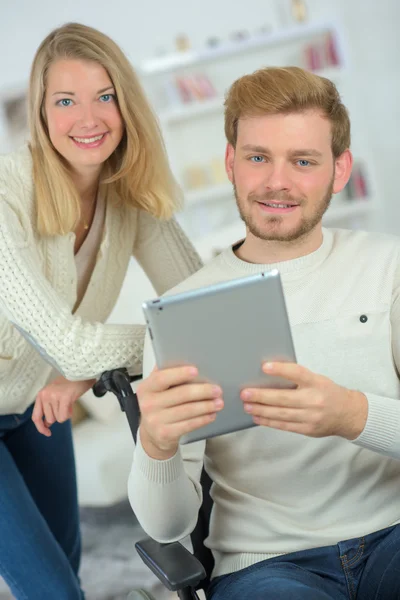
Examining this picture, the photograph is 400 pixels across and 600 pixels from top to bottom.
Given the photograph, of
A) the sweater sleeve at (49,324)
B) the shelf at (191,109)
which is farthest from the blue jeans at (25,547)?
the shelf at (191,109)

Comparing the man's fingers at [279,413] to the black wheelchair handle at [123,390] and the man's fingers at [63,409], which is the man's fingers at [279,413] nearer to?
the black wheelchair handle at [123,390]

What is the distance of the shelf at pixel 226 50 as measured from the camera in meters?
5.44

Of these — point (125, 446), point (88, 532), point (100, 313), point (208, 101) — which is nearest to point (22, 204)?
point (100, 313)

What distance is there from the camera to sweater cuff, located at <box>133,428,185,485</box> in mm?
1271

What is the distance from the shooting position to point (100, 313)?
Result: 78.1 inches

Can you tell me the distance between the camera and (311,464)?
1.41 m

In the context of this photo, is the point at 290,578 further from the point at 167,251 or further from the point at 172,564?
the point at 167,251

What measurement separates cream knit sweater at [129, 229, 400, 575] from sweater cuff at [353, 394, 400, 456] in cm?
11

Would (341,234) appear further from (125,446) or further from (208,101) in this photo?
(208,101)

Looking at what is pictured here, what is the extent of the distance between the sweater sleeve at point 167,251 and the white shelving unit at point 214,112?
3.43 meters

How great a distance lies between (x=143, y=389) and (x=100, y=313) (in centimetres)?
86

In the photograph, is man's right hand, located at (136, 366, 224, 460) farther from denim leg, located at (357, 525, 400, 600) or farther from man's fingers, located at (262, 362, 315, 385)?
denim leg, located at (357, 525, 400, 600)

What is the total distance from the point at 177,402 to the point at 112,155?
95cm

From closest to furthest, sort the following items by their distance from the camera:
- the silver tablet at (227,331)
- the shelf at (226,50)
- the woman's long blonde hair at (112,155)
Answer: the silver tablet at (227,331), the woman's long blonde hair at (112,155), the shelf at (226,50)
